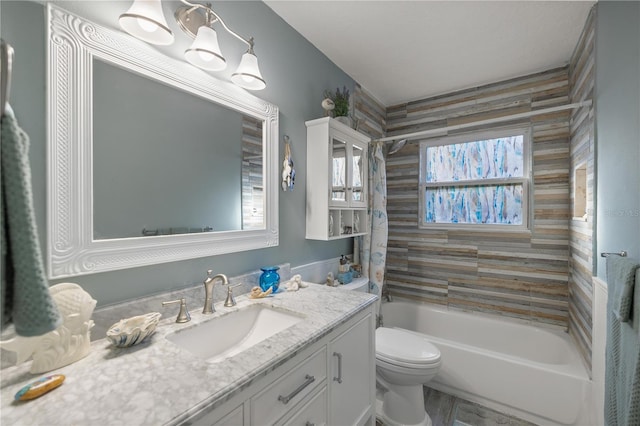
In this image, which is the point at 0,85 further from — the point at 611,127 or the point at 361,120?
the point at 361,120

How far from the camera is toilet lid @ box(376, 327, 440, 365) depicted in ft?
5.61

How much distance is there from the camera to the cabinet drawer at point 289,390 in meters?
0.83

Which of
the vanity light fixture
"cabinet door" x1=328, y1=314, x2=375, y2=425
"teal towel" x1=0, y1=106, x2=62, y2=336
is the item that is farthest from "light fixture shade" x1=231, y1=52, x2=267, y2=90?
"cabinet door" x1=328, y1=314, x2=375, y2=425

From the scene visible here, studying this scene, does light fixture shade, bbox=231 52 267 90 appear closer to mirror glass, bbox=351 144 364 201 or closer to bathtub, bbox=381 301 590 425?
mirror glass, bbox=351 144 364 201

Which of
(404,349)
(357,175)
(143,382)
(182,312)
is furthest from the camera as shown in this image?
(357,175)

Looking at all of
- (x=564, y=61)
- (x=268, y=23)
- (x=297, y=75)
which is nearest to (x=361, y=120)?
(x=297, y=75)

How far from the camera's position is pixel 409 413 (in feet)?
5.76

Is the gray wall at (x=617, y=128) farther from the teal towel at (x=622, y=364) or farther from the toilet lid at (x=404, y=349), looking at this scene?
the toilet lid at (x=404, y=349)

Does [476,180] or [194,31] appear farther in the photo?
[476,180]

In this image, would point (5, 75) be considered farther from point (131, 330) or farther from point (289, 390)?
point (289, 390)

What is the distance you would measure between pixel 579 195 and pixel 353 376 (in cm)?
211

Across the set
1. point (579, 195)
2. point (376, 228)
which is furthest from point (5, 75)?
point (579, 195)

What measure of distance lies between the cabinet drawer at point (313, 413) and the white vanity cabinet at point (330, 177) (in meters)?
0.96

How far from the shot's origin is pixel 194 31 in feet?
4.10
